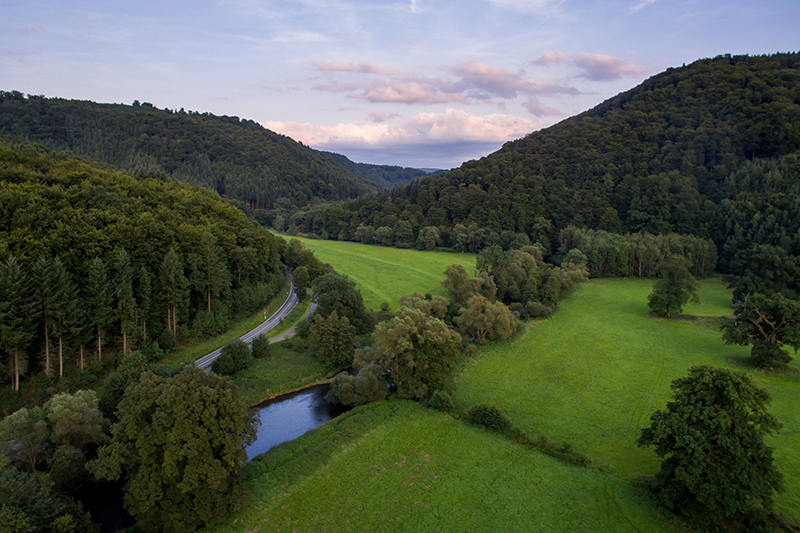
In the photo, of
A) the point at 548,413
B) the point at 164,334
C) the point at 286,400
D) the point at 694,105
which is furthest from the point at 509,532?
the point at 694,105

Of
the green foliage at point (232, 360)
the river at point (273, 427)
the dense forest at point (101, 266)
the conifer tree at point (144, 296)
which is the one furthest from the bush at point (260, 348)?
the conifer tree at point (144, 296)

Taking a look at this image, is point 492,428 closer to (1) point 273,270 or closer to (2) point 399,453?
(2) point 399,453

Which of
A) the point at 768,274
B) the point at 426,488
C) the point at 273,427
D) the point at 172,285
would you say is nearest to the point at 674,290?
the point at 768,274

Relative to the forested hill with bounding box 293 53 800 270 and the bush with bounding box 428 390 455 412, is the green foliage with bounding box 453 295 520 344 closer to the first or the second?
the bush with bounding box 428 390 455 412

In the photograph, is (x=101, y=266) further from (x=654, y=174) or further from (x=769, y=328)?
(x=654, y=174)

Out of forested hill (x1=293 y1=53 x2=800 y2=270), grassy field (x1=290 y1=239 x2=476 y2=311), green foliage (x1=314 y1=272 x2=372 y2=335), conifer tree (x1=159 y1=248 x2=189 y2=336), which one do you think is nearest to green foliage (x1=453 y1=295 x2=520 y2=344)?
green foliage (x1=314 y1=272 x2=372 y2=335)

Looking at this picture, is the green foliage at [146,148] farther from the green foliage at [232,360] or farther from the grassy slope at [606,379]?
the grassy slope at [606,379]
